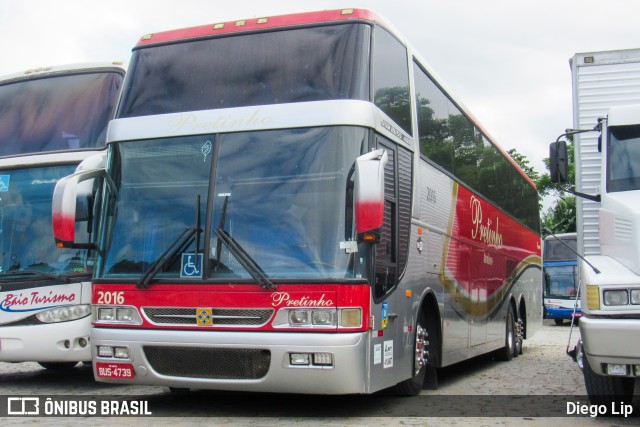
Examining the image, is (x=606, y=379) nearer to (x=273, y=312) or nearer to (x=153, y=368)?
(x=273, y=312)

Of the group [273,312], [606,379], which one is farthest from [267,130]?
[606,379]

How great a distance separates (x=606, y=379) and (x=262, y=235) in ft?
11.3

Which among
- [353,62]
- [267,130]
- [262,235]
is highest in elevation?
[353,62]

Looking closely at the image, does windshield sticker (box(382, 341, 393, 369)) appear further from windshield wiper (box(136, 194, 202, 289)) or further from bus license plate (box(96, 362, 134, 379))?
bus license plate (box(96, 362, 134, 379))

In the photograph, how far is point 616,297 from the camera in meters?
7.14

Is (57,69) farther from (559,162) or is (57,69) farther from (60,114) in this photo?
(559,162)

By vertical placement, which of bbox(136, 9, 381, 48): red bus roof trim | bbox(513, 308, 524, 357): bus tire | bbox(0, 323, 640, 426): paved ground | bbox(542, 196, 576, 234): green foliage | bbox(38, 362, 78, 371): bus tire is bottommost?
bbox(38, 362, 78, 371): bus tire

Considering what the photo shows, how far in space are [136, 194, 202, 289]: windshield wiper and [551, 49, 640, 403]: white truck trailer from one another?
137 inches

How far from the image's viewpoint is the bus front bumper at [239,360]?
23.9 ft

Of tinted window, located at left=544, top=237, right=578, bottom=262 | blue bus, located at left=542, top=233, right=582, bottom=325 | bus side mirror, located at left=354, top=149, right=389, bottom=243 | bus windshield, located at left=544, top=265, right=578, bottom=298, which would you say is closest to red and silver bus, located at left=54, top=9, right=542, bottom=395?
bus side mirror, located at left=354, top=149, right=389, bottom=243

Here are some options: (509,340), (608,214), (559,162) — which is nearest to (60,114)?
(559,162)

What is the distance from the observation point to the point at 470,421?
7.96m

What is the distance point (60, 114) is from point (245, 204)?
4.99 m

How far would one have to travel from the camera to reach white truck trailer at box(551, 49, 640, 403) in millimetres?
7070
